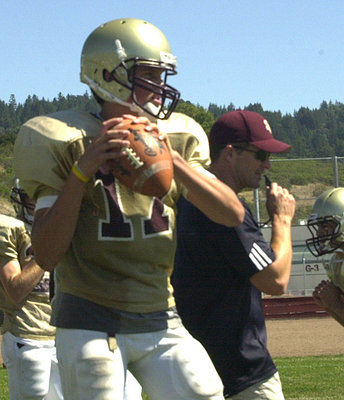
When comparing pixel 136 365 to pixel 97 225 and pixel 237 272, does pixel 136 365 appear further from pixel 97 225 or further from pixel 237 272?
pixel 237 272

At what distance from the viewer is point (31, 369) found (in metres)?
5.77

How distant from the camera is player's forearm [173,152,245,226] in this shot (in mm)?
3324

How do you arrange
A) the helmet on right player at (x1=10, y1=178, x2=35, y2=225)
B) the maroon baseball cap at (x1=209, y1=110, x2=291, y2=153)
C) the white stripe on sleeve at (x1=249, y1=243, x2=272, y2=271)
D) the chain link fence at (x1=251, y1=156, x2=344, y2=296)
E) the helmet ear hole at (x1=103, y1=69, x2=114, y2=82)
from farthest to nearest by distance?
the chain link fence at (x1=251, y1=156, x2=344, y2=296) → the helmet on right player at (x1=10, y1=178, x2=35, y2=225) → the maroon baseball cap at (x1=209, y1=110, x2=291, y2=153) → the white stripe on sleeve at (x1=249, y1=243, x2=272, y2=271) → the helmet ear hole at (x1=103, y1=69, x2=114, y2=82)

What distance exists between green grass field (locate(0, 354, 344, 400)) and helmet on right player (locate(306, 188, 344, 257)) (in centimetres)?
343

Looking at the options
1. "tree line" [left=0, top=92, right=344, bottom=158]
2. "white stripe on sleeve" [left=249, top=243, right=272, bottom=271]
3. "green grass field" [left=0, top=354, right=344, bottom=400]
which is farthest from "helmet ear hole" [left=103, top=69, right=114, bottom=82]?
"tree line" [left=0, top=92, right=344, bottom=158]

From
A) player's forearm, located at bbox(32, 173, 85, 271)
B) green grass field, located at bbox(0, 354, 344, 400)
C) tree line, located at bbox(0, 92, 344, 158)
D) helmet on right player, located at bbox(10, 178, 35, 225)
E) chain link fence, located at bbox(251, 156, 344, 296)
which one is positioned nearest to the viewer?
player's forearm, located at bbox(32, 173, 85, 271)

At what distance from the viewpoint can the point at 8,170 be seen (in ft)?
169

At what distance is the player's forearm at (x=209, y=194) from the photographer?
3.32m

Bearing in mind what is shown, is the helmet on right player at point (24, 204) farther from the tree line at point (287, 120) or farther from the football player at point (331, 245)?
the tree line at point (287, 120)

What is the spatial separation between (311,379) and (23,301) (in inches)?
213

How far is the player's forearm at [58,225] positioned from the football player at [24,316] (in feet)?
7.57

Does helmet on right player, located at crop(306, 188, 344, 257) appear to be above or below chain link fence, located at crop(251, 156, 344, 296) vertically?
above

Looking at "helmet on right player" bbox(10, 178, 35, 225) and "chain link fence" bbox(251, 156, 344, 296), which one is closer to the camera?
"helmet on right player" bbox(10, 178, 35, 225)

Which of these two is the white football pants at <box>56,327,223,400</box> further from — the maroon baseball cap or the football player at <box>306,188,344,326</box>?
the football player at <box>306,188,344,326</box>
